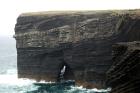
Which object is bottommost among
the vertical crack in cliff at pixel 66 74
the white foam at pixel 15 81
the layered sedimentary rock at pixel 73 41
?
the white foam at pixel 15 81

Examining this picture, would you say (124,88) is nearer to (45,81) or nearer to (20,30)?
(45,81)

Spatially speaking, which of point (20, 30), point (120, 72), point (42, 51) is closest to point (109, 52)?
point (42, 51)

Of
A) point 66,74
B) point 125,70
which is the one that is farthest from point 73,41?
point 125,70

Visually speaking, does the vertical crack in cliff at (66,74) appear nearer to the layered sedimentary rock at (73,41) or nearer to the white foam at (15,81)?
the layered sedimentary rock at (73,41)

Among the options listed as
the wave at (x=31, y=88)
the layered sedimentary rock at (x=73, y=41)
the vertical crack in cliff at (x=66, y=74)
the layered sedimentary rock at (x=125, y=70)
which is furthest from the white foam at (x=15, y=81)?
the layered sedimentary rock at (x=125, y=70)

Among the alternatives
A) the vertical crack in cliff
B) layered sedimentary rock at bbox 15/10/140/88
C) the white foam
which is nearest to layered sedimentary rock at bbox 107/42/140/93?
layered sedimentary rock at bbox 15/10/140/88

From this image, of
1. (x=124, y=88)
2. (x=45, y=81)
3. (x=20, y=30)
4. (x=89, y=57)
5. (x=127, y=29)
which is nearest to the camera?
(x=124, y=88)
